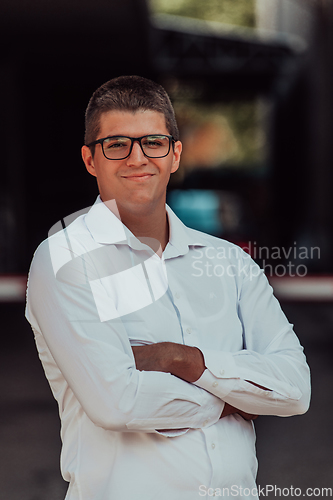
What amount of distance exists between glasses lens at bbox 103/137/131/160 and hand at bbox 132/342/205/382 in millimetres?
638

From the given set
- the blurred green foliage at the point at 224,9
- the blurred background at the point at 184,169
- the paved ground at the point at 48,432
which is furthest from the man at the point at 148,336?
the blurred green foliage at the point at 224,9

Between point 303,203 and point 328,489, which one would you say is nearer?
point 328,489

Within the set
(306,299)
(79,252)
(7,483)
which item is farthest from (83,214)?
(7,483)

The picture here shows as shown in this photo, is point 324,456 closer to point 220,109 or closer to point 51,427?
point 51,427

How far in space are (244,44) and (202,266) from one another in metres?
16.5

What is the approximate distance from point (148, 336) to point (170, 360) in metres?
0.12

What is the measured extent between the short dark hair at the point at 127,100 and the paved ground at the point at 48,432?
1.95 metres

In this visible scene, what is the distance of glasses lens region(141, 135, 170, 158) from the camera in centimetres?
197

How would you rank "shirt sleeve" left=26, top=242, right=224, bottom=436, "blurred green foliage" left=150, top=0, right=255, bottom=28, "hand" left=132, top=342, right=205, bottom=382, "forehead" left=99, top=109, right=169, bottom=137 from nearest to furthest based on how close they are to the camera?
"shirt sleeve" left=26, top=242, right=224, bottom=436
"hand" left=132, top=342, right=205, bottom=382
"forehead" left=99, top=109, right=169, bottom=137
"blurred green foliage" left=150, top=0, right=255, bottom=28

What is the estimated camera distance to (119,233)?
79.5 inches

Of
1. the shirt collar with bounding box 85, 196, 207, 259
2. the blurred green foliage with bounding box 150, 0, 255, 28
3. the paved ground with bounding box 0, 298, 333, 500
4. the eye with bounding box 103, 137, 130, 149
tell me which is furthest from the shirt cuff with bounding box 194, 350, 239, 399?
the blurred green foliage with bounding box 150, 0, 255, 28

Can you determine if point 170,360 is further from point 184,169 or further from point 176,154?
point 184,169

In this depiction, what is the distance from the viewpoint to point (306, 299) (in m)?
3.40

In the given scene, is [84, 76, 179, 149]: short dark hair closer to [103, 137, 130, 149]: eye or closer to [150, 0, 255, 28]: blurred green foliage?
[103, 137, 130, 149]: eye
